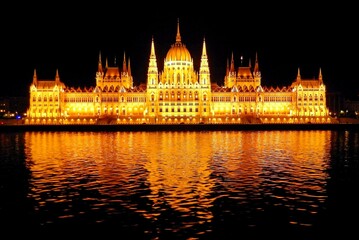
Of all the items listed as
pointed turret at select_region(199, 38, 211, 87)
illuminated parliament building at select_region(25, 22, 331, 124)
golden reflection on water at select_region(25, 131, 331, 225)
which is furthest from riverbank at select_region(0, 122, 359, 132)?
golden reflection on water at select_region(25, 131, 331, 225)

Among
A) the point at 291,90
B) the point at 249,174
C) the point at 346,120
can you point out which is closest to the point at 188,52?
the point at 291,90

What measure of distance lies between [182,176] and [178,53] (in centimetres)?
10083

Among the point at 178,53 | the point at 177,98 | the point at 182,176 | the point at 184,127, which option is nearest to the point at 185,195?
the point at 182,176

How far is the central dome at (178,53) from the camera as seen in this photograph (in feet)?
431

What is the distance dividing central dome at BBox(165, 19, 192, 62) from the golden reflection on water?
263 ft

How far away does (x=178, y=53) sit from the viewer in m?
132

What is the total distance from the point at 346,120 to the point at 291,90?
69.4 feet

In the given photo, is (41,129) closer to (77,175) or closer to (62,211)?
(77,175)

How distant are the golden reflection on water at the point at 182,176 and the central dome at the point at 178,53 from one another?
80308 mm

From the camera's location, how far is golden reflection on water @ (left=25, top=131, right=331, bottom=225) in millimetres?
25859

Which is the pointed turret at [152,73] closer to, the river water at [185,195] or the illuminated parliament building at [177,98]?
the illuminated parliament building at [177,98]

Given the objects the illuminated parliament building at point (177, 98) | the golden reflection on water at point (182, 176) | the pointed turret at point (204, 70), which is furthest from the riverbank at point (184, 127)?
the golden reflection on water at point (182, 176)

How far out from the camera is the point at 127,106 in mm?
128500

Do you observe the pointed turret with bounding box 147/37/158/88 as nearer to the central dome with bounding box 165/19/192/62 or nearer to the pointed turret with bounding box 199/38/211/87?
the central dome with bounding box 165/19/192/62
